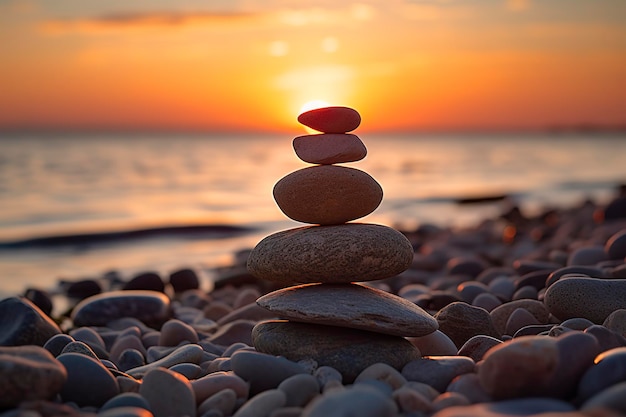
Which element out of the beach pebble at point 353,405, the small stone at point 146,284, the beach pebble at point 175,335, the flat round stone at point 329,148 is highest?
the flat round stone at point 329,148

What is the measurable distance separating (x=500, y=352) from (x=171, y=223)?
14.7m

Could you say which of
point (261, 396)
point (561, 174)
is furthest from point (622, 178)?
point (261, 396)

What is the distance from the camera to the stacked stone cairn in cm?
391

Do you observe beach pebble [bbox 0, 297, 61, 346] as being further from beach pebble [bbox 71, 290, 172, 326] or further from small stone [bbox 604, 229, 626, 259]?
small stone [bbox 604, 229, 626, 259]

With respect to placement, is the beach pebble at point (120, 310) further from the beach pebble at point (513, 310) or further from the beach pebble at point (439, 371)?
the beach pebble at point (439, 371)

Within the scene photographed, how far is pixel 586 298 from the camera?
15.0 ft

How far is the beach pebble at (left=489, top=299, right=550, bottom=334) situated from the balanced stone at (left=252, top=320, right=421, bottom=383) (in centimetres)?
115

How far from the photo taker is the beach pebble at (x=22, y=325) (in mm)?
4891

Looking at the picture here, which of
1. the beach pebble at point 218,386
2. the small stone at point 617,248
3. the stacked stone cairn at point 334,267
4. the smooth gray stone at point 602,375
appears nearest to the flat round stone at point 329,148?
the stacked stone cairn at point 334,267

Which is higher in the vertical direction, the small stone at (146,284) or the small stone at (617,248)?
the small stone at (617,248)

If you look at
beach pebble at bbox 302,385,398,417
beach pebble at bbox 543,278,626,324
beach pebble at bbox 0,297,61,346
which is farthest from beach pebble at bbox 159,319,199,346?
beach pebble at bbox 302,385,398,417

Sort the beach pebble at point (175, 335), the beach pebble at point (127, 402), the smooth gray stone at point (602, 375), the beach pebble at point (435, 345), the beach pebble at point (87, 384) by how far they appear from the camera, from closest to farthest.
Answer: the smooth gray stone at point (602, 375) < the beach pebble at point (127, 402) < the beach pebble at point (87, 384) < the beach pebble at point (435, 345) < the beach pebble at point (175, 335)

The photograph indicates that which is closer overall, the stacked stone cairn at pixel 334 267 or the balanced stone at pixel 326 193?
the stacked stone cairn at pixel 334 267

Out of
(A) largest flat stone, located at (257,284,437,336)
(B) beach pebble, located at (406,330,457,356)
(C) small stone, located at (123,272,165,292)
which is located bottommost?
(C) small stone, located at (123,272,165,292)
